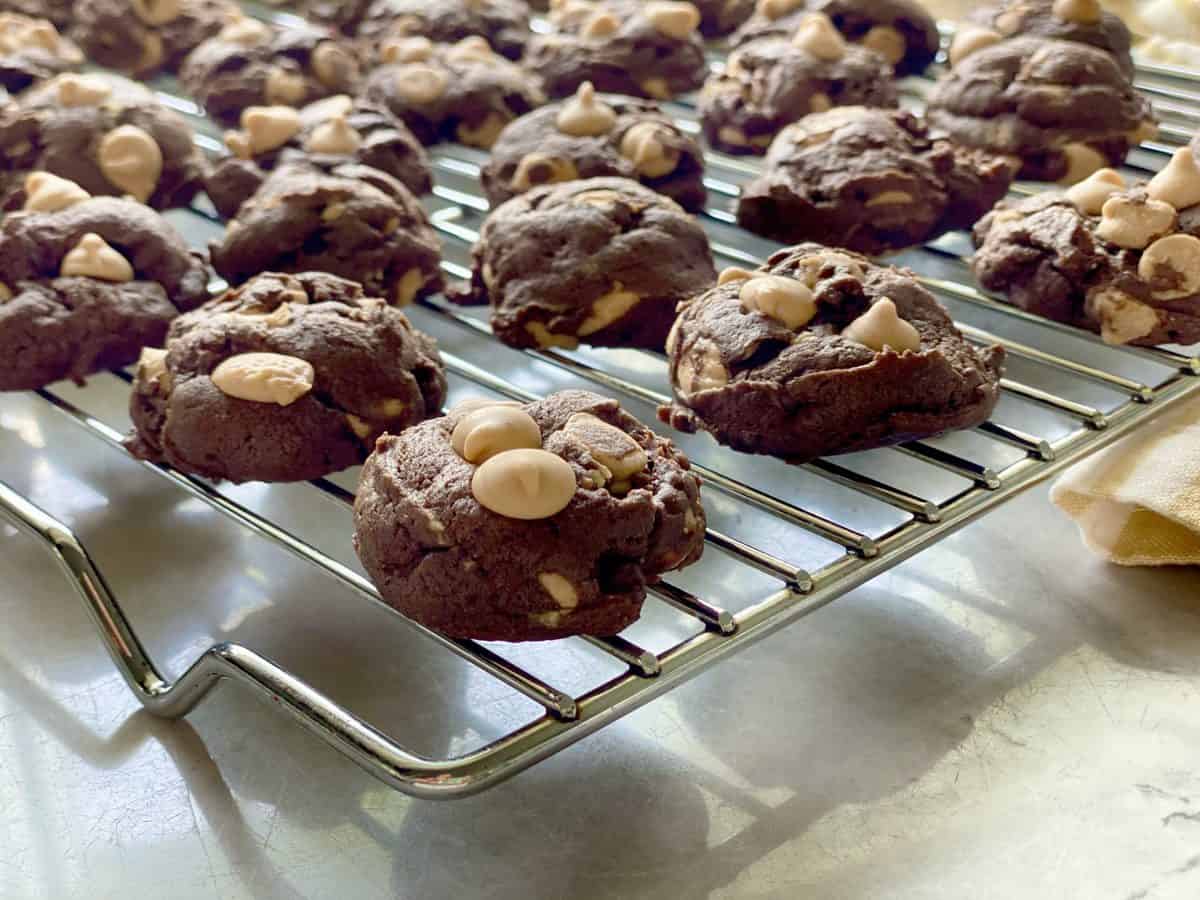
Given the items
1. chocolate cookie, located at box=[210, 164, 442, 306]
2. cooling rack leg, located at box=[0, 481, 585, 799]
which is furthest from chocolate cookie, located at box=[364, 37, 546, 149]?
cooling rack leg, located at box=[0, 481, 585, 799]

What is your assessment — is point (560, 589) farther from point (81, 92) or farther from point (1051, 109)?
point (81, 92)

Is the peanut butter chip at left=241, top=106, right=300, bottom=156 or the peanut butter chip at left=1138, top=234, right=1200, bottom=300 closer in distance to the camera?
the peanut butter chip at left=1138, top=234, right=1200, bottom=300

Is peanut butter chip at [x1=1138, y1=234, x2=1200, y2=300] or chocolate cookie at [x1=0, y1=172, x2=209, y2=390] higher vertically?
peanut butter chip at [x1=1138, y1=234, x2=1200, y2=300]

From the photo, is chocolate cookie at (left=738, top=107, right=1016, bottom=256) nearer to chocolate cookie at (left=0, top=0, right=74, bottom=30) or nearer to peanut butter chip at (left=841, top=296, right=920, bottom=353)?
peanut butter chip at (left=841, top=296, right=920, bottom=353)

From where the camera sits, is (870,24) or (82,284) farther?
(870,24)

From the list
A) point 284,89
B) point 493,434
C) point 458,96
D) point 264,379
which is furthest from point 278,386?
point 284,89

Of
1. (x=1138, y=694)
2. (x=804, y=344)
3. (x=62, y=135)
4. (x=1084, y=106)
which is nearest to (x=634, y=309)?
(x=804, y=344)

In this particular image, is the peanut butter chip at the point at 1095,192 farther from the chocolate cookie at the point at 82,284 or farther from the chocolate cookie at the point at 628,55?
the chocolate cookie at the point at 82,284

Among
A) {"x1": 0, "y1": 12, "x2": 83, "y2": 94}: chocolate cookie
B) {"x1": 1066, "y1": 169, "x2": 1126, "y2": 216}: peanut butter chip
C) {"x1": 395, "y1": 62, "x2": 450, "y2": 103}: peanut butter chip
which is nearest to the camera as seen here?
{"x1": 1066, "y1": 169, "x2": 1126, "y2": 216}: peanut butter chip
